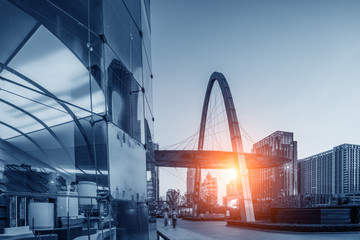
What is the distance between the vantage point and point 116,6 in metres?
6.38

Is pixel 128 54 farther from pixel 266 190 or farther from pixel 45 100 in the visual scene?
pixel 266 190

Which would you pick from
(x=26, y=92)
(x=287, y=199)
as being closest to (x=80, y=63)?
(x=26, y=92)

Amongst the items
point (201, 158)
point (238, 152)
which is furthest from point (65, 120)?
point (201, 158)

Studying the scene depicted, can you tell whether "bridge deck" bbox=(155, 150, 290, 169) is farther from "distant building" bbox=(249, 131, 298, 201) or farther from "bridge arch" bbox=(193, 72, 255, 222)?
"distant building" bbox=(249, 131, 298, 201)

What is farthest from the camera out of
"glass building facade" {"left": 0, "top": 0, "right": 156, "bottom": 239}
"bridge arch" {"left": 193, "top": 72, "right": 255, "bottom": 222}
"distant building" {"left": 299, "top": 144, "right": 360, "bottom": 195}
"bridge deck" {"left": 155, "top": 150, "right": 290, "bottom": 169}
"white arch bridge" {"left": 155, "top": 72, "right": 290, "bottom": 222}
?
"distant building" {"left": 299, "top": 144, "right": 360, "bottom": 195}

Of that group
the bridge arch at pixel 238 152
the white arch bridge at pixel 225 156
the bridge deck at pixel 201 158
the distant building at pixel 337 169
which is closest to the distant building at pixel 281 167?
the distant building at pixel 337 169

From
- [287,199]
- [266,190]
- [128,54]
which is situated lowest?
[266,190]

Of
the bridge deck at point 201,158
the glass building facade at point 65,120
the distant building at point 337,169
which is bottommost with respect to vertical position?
the distant building at point 337,169

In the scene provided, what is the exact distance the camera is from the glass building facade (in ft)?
10.8

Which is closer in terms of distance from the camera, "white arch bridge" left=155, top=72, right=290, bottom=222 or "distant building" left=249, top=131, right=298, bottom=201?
"white arch bridge" left=155, top=72, right=290, bottom=222

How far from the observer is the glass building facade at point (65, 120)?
129 inches

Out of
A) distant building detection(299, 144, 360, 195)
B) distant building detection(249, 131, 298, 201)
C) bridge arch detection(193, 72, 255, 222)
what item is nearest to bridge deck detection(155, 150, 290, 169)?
bridge arch detection(193, 72, 255, 222)

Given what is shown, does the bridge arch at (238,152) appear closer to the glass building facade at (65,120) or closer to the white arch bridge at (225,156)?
the white arch bridge at (225,156)

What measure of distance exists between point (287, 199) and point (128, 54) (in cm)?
3421
